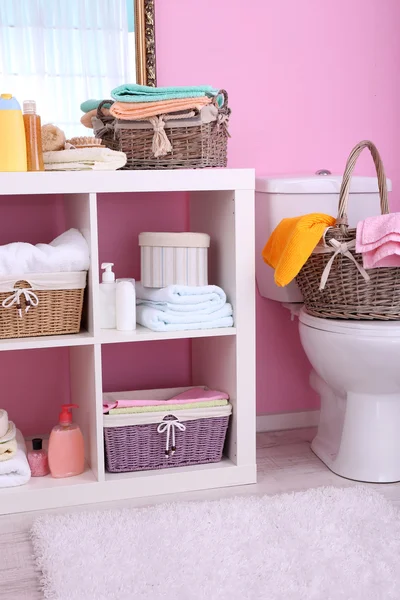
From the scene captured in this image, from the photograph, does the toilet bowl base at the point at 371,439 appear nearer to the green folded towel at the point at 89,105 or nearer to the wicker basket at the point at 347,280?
the wicker basket at the point at 347,280

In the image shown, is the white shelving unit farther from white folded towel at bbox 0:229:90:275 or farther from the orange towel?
the orange towel

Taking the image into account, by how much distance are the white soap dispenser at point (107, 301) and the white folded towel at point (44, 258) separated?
81mm

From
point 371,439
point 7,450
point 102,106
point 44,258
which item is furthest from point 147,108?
point 371,439

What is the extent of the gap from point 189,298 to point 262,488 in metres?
0.51

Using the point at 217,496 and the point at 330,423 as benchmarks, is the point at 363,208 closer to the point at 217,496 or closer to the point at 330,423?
the point at 330,423

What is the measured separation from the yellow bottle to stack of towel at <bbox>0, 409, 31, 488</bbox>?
60 cm

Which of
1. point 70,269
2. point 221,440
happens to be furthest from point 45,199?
point 221,440

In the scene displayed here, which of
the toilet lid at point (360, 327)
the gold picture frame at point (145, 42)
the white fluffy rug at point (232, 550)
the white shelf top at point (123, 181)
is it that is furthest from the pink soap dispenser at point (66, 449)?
the gold picture frame at point (145, 42)

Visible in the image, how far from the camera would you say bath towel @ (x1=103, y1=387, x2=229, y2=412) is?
1.92m

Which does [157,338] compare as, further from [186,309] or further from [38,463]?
[38,463]

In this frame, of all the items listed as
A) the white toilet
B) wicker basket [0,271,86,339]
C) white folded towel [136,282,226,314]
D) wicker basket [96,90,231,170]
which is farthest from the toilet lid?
wicker basket [0,271,86,339]

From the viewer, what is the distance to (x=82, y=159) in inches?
70.9

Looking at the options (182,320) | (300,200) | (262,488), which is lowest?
(262,488)

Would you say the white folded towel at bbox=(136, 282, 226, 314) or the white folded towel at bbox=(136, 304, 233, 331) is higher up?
the white folded towel at bbox=(136, 282, 226, 314)
